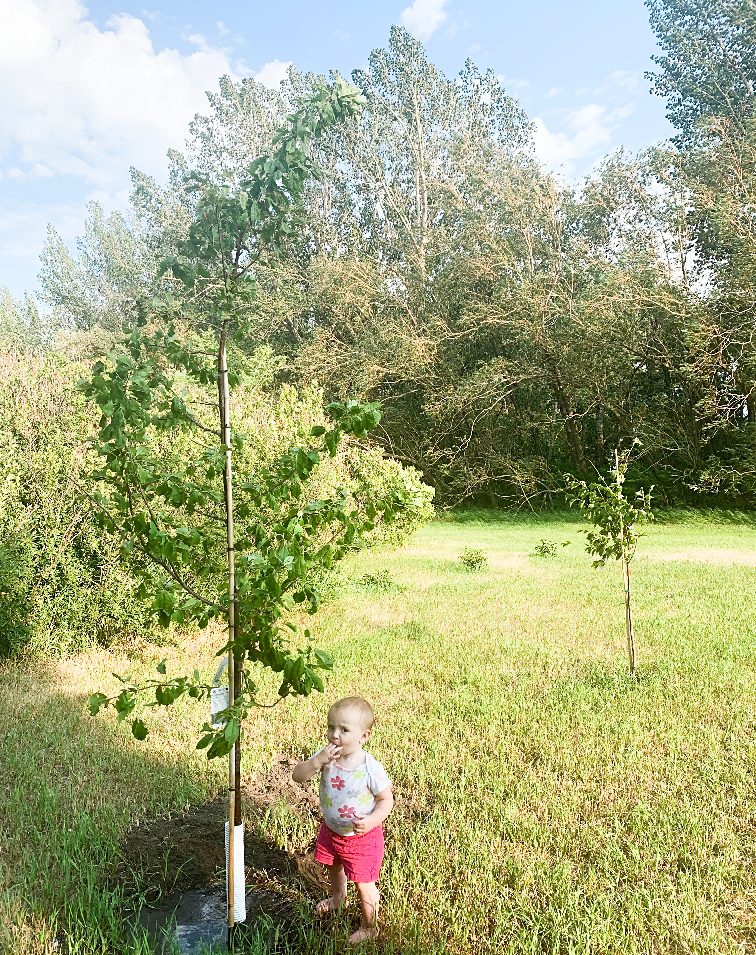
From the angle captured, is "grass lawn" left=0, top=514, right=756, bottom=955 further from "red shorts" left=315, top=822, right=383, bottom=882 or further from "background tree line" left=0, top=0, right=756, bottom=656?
"background tree line" left=0, top=0, right=756, bottom=656

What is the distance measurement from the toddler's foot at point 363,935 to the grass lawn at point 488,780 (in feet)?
0.15

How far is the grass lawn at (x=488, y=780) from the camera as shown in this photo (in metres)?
2.99

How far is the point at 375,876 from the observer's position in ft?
9.61

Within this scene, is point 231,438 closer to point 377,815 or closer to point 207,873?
point 377,815

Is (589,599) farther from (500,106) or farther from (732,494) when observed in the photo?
(500,106)

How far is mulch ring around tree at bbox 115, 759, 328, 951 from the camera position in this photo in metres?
3.04

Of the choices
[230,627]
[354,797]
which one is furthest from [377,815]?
[230,627]

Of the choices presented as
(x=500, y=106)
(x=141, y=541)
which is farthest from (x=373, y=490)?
(x=500, y=106)

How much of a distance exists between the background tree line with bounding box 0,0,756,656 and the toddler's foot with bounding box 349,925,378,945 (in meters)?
12.8

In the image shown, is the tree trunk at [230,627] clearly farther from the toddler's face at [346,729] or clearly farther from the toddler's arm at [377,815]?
the toddler's arm at [377,815]

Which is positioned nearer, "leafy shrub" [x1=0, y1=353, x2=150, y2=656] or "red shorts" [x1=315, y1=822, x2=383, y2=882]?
"red shorts" [x1=315, y1=822, x2=383, y2=882]

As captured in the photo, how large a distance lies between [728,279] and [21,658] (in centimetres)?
1776

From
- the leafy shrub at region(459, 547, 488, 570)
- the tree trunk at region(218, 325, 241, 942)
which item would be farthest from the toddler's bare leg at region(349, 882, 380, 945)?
the leafy shrub at region(459, 547, 488, 570)

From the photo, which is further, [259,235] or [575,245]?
[575,245]
